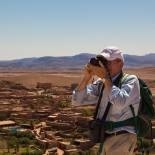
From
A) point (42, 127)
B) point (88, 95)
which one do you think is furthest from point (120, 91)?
point (42, 127)

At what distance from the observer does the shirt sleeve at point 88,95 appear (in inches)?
148

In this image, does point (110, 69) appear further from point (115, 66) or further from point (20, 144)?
point (20, 144)

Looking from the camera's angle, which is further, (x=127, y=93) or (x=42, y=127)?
(x=42, y=127)

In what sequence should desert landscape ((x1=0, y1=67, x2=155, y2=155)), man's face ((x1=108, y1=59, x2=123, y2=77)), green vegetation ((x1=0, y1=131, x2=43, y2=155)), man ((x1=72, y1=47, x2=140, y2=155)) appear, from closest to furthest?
man ((x1=72, y1=47, x2=140, y2=155)) → man's face ((x1=108, y1=59, x2=123, y2=77)) → green vegetation ((x1=0, y1=131, x2=43, y2=155)) → desert landscape ((x1=0, y1=67, x2=155, y2=155))

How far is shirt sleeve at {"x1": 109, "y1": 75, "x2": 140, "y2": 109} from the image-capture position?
341 cm

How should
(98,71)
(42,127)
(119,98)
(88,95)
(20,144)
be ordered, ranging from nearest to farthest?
(119,98), (98,71), (88,95), (20,144), (42,127)

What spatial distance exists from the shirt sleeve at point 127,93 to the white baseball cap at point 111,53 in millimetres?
174

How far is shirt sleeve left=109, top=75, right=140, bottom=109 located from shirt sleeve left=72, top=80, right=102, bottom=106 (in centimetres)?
32

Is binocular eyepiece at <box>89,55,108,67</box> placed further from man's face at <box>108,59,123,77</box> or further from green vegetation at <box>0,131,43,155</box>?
green vegetation at <box>0,131,43,155</box>

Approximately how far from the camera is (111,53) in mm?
3604

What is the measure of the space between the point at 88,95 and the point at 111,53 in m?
0.40

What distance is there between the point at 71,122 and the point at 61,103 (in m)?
9.71

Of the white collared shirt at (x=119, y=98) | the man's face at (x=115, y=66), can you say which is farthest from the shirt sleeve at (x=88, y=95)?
the man's face at (x=115, y=66)

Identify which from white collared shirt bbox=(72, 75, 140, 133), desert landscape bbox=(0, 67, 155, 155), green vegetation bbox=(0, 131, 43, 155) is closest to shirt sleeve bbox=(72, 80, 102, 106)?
white collared shirt bbox=(72, 75, 140, 133)
